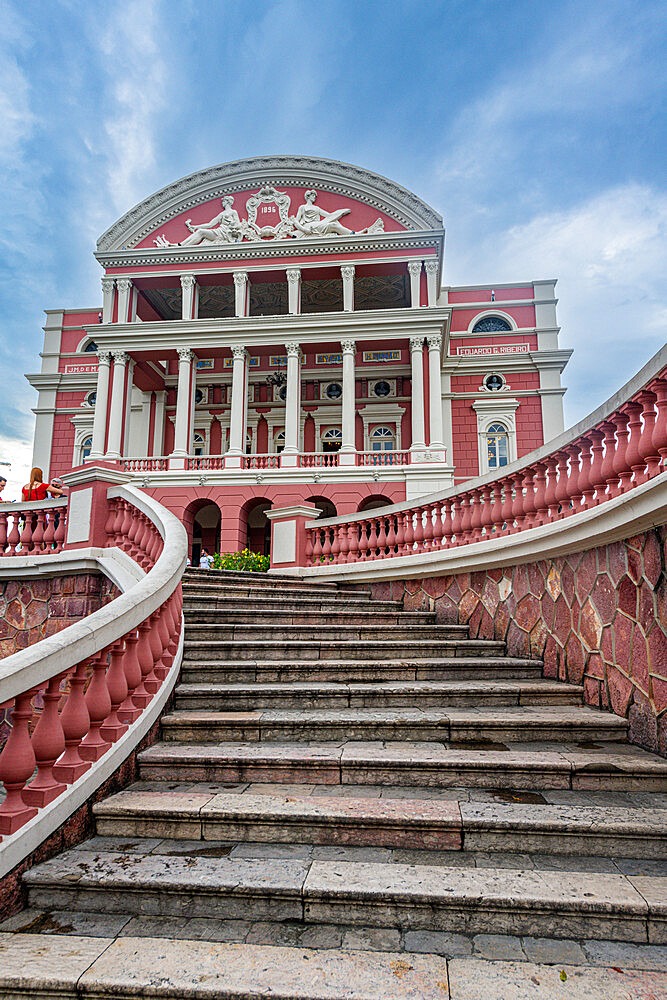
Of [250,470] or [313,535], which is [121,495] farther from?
[250,470]

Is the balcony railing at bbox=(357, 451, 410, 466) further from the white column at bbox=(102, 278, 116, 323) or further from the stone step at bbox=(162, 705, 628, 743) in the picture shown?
the stone step at bbox=(162, 705, 628, 743)

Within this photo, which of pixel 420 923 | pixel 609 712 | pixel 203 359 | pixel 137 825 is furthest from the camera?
pixel 203 359

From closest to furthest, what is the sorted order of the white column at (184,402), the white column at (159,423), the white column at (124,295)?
the white column at (184,402) → the white column at (124,295) → the white column at (159,423)

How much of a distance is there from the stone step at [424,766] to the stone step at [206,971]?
1.18 metres

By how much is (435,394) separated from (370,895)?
18.4 m

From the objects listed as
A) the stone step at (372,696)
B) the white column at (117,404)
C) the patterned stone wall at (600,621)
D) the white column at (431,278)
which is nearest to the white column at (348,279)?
the white column at (431,278)

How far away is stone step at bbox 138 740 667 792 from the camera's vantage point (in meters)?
3.38

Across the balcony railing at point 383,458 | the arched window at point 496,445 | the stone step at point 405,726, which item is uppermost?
the arched window at point 496,445

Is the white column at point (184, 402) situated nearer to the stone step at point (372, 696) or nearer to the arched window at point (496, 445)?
the arched window at point (496, 445)

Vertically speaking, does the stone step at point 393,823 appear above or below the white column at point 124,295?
below

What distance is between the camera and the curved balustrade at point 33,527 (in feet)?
25.6

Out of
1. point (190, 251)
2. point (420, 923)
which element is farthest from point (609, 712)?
point (190, 251)

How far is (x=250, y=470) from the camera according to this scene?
19.1 m

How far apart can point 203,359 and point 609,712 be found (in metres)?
22.1
